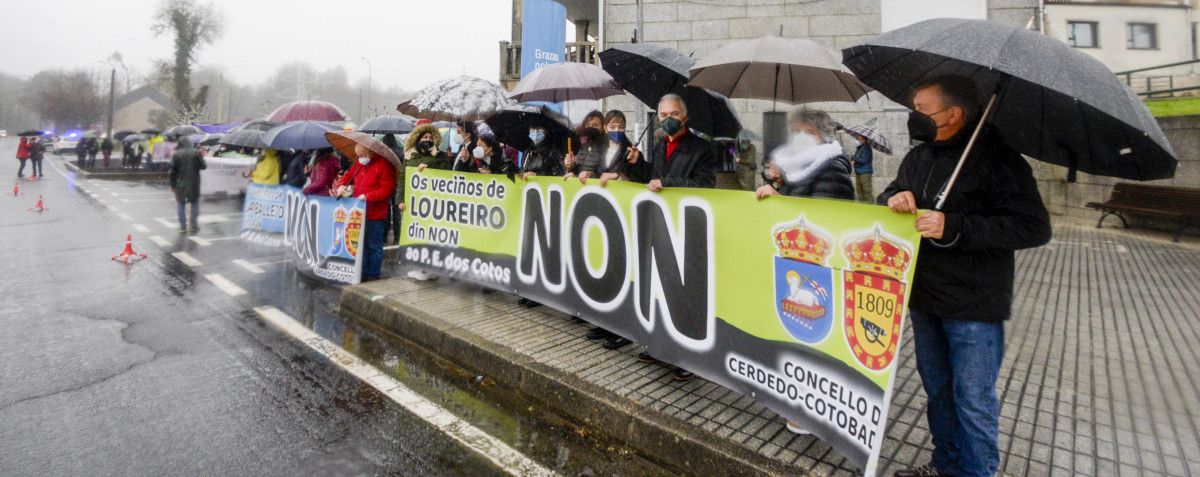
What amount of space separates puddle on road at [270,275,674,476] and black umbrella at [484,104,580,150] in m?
2.48

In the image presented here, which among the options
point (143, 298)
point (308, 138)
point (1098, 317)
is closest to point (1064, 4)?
point (1098, 317)

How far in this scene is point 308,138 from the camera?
324 inches

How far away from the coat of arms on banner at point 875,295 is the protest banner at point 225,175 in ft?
55.0

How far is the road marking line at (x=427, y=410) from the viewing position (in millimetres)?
3066

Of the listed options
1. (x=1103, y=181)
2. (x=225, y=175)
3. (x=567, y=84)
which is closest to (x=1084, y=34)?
(x=1103, y=181)

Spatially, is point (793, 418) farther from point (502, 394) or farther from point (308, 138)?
point (308, 138)

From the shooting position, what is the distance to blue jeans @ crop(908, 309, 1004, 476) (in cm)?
245

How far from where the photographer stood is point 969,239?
2.36 meters

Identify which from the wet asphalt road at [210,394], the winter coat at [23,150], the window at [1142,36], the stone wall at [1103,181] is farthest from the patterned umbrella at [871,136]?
the window at [1142,36]

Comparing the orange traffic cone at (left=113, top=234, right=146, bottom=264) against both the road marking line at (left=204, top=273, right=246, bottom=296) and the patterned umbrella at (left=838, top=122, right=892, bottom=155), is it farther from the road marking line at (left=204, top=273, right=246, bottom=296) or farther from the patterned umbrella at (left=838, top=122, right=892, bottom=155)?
the patterned umbrella at (left=838, top=122, right=892, bottom=155)

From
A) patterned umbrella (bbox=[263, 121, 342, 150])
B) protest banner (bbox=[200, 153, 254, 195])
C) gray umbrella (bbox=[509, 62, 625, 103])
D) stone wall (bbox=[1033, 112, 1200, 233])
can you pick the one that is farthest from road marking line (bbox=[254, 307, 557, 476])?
protest banner (bbox=[200, 153, 254, 195])

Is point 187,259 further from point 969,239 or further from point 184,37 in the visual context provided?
point 184,37

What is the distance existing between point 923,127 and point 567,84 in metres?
4.08

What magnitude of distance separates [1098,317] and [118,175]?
32139 millimetres
